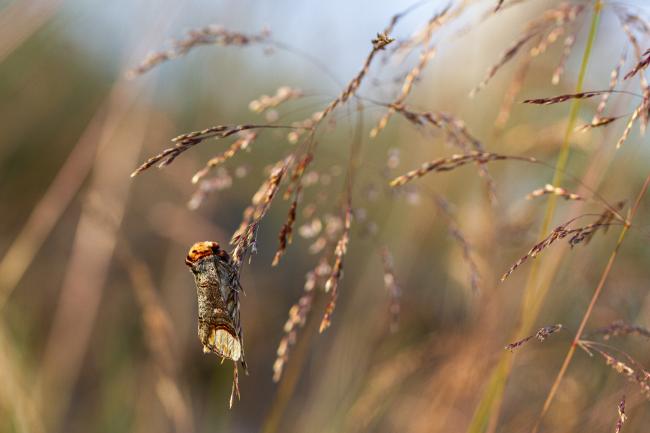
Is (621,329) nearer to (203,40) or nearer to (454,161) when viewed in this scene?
(454,161)

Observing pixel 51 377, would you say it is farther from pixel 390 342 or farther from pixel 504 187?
pixel 504 187

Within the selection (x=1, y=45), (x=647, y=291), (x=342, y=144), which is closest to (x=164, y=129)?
(x=1, y=45)

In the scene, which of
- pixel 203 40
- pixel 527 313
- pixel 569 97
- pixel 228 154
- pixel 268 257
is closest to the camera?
pixel 569 97

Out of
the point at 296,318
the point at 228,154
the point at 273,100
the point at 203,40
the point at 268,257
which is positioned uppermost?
the point at 268,257

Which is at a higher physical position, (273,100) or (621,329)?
(273,100)

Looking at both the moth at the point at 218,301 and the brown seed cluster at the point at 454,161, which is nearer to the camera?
the moth at the point at 218,301

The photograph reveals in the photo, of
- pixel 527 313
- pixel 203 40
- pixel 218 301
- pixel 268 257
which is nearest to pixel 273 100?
pixel 203 40

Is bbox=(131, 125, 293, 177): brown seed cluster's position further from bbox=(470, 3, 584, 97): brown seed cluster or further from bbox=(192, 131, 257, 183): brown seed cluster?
bbox=(470, 3, 584, 97): brown seed cluster

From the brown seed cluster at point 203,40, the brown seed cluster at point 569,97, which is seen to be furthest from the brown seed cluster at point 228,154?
the brown seed cluster at point 569,97

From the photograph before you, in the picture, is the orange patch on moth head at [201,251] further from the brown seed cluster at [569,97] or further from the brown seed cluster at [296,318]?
the brown seed cluster at [569,97]
